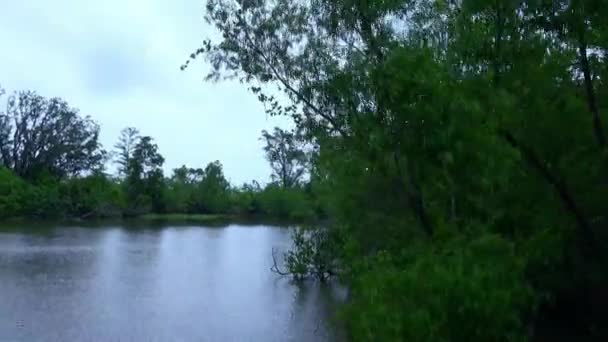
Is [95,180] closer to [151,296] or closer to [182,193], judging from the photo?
[182,193]

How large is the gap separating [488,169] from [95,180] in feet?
189

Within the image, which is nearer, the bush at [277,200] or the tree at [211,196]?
the bush at [277,200]

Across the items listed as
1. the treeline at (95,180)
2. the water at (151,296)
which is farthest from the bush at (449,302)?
the treeline at (95,180)

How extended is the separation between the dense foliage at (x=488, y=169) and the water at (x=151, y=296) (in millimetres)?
6006

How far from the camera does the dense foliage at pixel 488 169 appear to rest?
5.62 m

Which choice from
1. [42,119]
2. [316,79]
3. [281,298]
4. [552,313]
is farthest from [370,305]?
[42,119]

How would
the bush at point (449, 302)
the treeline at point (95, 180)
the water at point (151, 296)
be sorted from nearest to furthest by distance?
the bush at point (449, 302)
the water at point (151, 296)
the treeline at point (95, 180)

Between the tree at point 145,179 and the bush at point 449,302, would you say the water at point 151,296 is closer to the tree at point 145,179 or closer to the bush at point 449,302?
the bush at point 449,302

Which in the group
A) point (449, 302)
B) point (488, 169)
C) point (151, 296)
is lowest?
point (151, 296)

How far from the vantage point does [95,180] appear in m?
60.7

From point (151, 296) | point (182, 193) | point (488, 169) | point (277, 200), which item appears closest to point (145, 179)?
point (182, 193)

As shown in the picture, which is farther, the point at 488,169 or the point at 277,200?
the point at 277,200

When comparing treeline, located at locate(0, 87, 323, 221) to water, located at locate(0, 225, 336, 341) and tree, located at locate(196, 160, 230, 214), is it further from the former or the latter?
water, located at locate(0, 225, 336, 341)

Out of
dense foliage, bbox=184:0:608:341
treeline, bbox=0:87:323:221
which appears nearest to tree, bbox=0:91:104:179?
treeline, bbox=0:87:323:221
